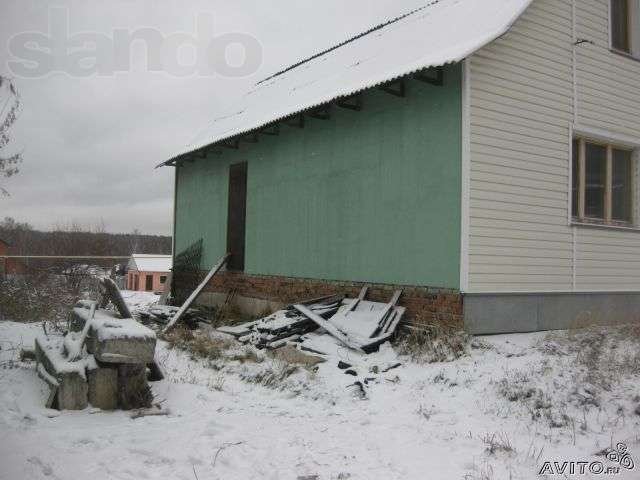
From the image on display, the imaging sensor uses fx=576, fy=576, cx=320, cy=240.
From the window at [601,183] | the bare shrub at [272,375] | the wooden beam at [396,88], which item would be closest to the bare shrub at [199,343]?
A: the bare shrub at [272,375]

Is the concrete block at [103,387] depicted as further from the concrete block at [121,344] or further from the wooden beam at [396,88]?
the wooden beam at [396,88]

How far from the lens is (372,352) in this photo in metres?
8.11

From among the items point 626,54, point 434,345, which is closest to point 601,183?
point 626,54

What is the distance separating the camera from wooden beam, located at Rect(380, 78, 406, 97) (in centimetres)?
896

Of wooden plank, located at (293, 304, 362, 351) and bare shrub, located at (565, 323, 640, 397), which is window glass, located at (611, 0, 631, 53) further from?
wooden plank, located at (293, 304, 362, 351)

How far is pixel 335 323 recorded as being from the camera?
29.6 ft

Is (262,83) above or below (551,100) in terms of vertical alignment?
above

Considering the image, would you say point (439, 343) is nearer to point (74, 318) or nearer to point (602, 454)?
point (602, 454)

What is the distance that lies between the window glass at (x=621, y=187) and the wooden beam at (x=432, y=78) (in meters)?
3.97

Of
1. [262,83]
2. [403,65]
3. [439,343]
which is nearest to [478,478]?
[439,343]

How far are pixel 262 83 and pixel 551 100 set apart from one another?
38.1 feet

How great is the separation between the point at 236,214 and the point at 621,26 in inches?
361

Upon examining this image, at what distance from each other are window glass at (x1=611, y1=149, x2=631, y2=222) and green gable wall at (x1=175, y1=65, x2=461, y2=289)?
3802 millimetres

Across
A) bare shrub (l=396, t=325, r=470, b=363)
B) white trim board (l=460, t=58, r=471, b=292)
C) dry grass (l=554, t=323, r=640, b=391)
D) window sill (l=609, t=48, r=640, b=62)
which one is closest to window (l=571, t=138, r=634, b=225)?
window sill (l=609, t=48, r=640, b=62)
